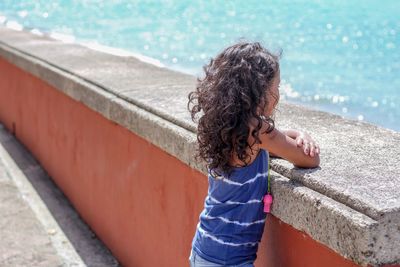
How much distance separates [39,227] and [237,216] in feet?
8.97

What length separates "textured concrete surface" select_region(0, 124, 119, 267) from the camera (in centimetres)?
454

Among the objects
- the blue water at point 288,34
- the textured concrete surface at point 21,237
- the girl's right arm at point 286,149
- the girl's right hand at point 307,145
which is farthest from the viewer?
the blue water at point 288,34

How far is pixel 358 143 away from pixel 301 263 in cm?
68

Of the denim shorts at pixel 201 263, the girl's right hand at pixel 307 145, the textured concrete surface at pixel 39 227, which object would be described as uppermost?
the girl's right hand at pixel 307 145

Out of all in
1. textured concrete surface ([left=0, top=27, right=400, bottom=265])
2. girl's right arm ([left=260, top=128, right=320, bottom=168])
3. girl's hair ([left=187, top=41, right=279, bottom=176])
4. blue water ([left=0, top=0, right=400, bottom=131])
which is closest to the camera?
textured concrete surface ([left=0, top=27, right=400, bottom=265])

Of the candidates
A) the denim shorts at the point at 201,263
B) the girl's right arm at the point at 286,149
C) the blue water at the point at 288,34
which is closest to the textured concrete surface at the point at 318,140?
the girl's right arm at the point at 286,149

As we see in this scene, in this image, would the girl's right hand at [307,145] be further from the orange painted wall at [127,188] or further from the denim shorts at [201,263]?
the denim shorts at [201,263]

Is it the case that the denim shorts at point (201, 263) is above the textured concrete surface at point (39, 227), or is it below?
above

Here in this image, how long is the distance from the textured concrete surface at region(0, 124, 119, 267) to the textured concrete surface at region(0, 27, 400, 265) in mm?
865

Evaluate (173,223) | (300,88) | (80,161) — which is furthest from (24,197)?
(300,88)

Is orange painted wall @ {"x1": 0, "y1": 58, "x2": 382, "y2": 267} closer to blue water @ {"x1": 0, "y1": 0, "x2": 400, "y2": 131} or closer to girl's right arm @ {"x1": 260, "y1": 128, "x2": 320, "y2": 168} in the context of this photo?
girl's right arm @ {"x1": 260, "y1": 128, "x2": 320, "y2": 168}

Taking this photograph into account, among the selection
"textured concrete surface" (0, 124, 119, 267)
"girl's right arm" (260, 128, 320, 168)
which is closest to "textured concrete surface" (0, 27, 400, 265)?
"girl's right arm" (260, 128, 320, 168)

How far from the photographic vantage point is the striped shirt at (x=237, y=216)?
2.56 meters

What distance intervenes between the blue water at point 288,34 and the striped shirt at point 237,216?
11351 millimetres
